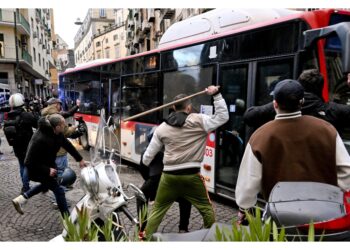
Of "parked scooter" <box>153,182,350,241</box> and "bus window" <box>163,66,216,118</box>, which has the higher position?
"bus window" <box>163,66,216,118</box>

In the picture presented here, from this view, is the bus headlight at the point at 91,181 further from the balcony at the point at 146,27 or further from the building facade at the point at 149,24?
the balcony at the point at 146,27

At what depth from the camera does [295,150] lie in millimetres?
2348

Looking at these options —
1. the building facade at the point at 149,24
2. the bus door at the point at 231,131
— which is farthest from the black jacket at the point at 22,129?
the building facade at the point at 149,24

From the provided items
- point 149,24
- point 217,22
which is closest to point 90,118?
point 217,22

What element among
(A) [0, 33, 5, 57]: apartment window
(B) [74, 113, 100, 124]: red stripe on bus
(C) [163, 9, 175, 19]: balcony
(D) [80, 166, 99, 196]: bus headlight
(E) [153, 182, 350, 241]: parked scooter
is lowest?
(B) [74, 113, 100, 124]: red stripe on bus

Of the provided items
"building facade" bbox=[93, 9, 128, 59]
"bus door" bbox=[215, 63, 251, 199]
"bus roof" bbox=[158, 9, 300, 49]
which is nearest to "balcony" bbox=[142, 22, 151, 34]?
"building facade" bbox=[93, 9, 128, 59]

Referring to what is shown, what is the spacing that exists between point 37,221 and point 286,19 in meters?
4.33

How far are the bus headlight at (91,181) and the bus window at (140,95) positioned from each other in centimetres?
404

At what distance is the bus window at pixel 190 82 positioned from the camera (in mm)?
5844

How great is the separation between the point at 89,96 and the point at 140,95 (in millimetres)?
3848

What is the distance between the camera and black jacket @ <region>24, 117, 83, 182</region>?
4.50 m

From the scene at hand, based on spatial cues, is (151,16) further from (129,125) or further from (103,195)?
(103,195)

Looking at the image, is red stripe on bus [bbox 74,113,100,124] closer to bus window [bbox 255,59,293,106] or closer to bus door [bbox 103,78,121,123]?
bus door [bbox 103,78,121,123]

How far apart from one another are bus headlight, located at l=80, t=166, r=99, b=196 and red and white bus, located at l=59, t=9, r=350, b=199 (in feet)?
3.52
